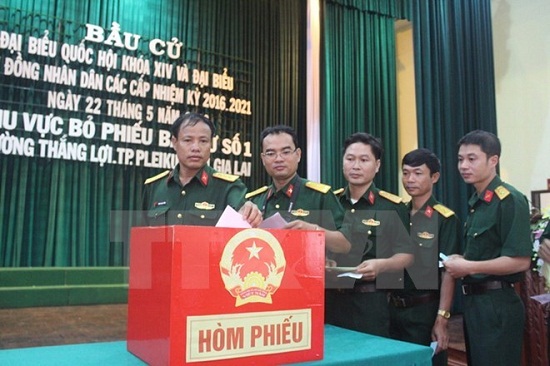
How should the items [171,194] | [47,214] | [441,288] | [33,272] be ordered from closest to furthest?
1. [171,194]
2. [441,288]
3. [33,272]
4. [47,214]

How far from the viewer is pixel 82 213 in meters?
4.68

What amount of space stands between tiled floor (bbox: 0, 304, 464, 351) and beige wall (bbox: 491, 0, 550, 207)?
1.79m

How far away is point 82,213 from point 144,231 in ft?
13.1

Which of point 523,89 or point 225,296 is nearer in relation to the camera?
point 225,296

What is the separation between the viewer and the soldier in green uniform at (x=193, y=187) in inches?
64.1

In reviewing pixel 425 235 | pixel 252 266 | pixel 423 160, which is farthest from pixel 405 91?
pixel 252 266

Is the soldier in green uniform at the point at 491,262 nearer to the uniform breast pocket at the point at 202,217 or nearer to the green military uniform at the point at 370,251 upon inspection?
the green military uniform at the point at 370,251

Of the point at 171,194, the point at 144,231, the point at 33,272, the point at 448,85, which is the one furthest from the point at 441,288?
the point at 448,85

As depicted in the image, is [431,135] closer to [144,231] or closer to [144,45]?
[144,45]

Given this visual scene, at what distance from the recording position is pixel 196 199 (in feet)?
5.61

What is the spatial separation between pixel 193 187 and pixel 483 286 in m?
1.05

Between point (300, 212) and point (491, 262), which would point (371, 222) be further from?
point (491, 262)

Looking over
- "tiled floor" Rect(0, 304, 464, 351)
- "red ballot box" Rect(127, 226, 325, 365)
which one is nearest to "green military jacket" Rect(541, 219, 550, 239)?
"red ballot box" Rect(127, 226, 325, 365)

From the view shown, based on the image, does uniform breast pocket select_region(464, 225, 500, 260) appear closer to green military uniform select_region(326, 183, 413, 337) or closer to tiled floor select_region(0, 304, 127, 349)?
green military uniform select_region(326, 183, 413, 337)
